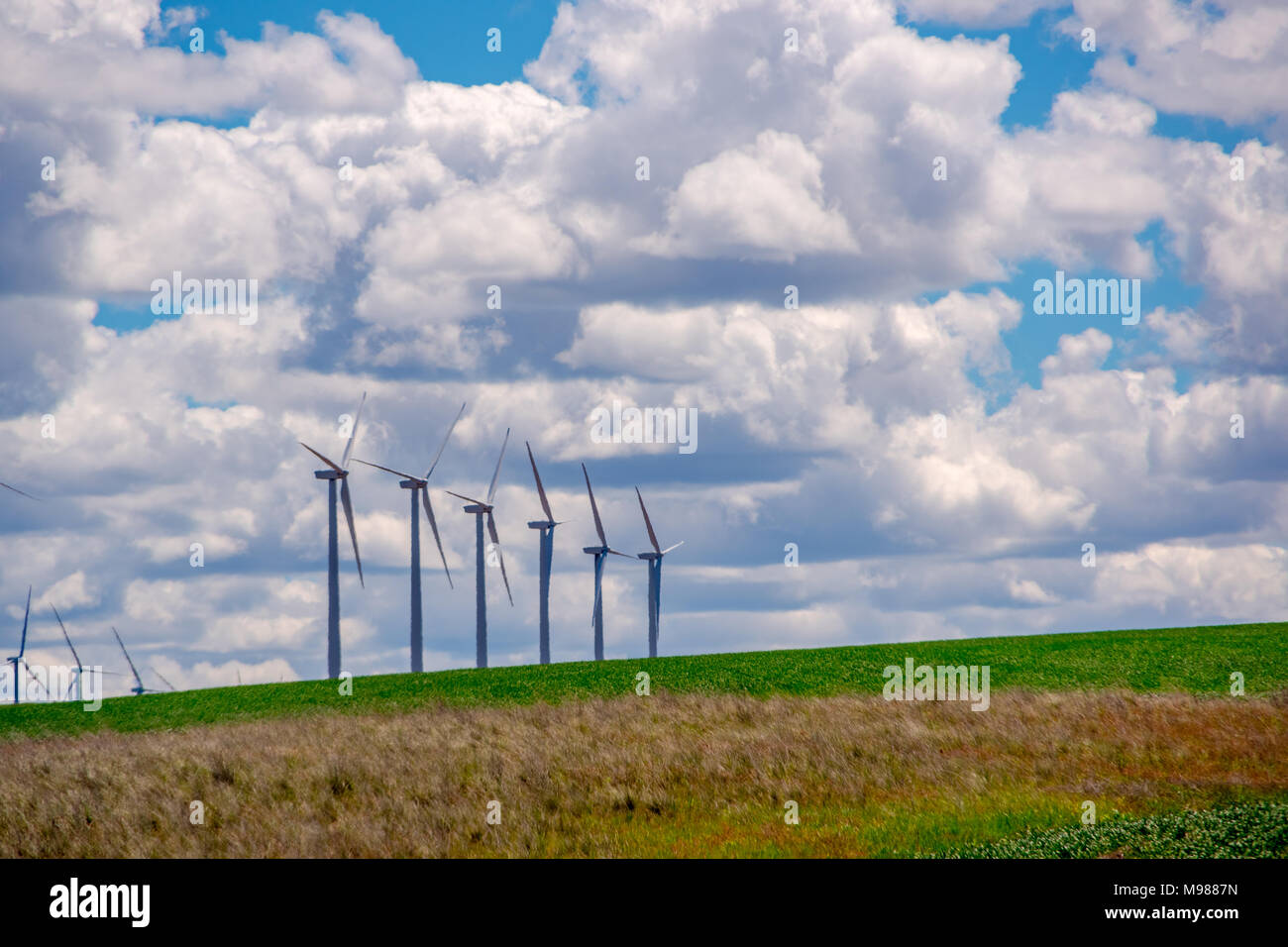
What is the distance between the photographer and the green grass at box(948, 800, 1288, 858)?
18.4 meters

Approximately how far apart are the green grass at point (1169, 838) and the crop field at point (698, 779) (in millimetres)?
55

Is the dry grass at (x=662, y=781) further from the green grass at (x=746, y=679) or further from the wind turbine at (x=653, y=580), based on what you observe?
the wind turbine at (x=653, y=580)

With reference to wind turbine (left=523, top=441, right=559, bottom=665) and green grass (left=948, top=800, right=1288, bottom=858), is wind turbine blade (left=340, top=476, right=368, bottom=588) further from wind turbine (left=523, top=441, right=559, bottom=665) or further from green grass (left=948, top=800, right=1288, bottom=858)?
green grass (left=948, top=800, right=1288, bottom=858)

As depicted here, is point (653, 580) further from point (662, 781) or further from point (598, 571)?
point (662, 781)

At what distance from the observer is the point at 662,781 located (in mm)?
27719

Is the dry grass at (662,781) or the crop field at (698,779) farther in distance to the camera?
the dry grass at (662,781)

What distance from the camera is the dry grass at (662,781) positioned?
23.5 meters

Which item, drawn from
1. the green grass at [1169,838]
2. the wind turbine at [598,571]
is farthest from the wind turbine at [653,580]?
the green grass at [1169,838]

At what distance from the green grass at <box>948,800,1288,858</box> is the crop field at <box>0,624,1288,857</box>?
55mm

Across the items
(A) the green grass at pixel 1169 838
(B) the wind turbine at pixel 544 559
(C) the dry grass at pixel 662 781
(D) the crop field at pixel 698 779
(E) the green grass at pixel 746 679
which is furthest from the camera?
(B) the wind turbine at pixel 544 559

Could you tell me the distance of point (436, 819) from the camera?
24891 millimetres

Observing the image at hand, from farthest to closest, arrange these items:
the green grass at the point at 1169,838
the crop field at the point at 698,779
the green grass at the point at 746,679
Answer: the green grass at the point at 746,679 → the crop field at the point at 698,779 → the green grass at the point at 1169,838

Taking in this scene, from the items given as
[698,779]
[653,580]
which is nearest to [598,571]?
[653,580]
